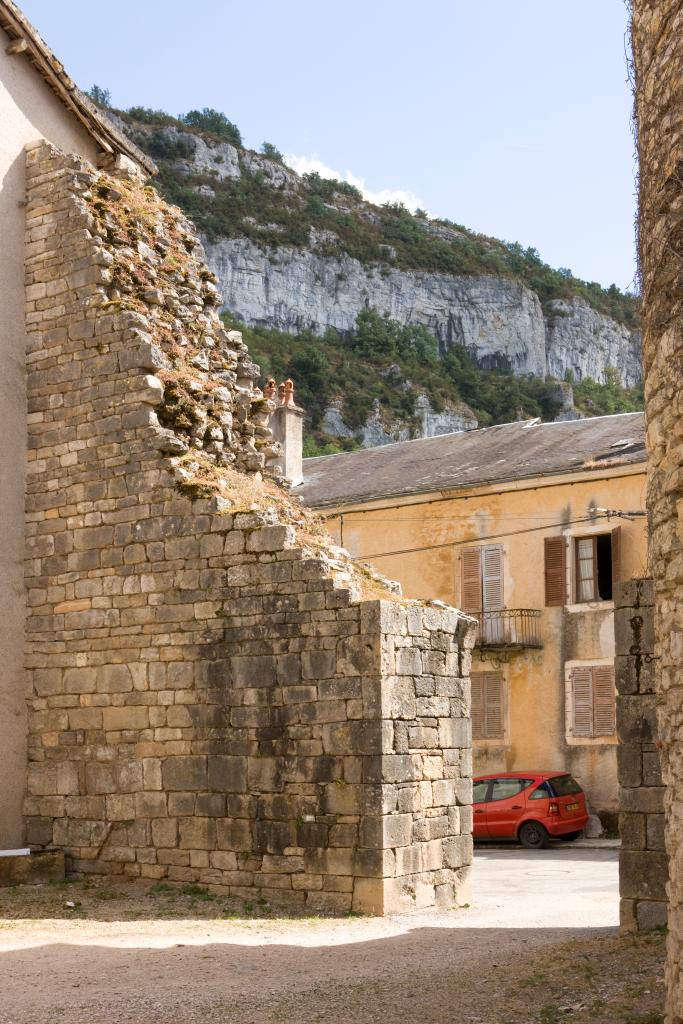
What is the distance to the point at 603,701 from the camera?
21781mm

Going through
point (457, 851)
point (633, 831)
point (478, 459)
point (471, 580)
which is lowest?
point (457, 851)

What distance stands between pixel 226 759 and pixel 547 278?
8587 centimetres

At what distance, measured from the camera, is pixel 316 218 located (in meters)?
83.8

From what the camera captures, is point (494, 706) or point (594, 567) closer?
point (594, 567)

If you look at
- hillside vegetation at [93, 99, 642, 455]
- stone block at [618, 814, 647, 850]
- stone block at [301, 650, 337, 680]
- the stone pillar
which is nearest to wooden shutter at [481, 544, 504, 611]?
stone block at [301, 650, 337, 680]

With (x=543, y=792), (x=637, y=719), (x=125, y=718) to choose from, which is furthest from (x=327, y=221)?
(x=637, y=719)

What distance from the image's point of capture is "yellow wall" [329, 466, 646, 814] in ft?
71.8

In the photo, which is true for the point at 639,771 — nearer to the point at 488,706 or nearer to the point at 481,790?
the point at 481,790

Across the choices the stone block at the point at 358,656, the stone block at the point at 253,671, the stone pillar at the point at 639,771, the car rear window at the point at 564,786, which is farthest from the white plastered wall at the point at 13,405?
the car rear window at the point at 564,786

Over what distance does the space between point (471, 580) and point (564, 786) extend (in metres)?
4.65

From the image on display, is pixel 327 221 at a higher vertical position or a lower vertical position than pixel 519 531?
higher

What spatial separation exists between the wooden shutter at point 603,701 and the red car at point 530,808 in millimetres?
1309

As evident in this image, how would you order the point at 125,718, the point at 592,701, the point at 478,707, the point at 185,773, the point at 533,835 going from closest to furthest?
the point at 185,773 < the point at 125,718 < the point at 533,835 < the point at 592,701 < the point at 478,707

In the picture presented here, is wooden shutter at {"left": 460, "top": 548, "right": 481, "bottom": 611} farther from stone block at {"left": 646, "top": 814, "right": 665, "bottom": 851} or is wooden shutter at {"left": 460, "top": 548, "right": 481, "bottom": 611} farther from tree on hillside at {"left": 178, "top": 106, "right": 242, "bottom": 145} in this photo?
tree on hillside at {"left": 178, "top": 106, "right": 242, "bottom": 145}
